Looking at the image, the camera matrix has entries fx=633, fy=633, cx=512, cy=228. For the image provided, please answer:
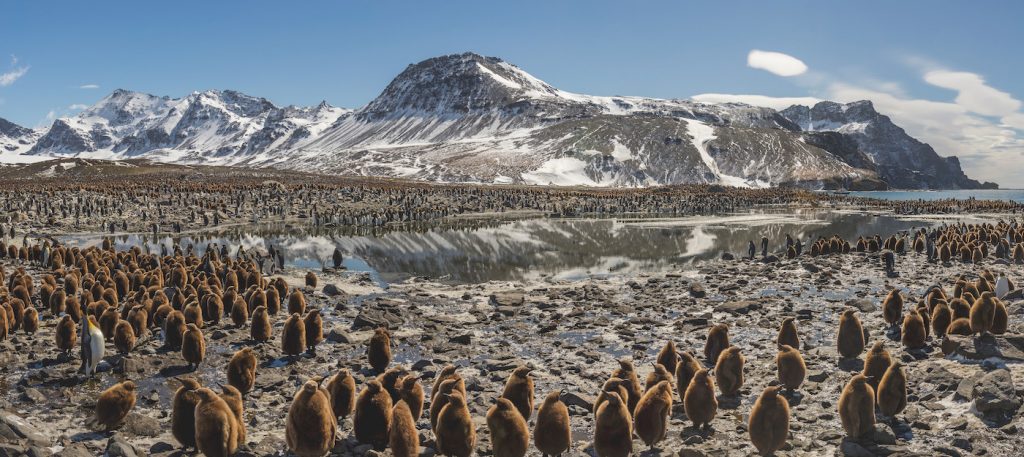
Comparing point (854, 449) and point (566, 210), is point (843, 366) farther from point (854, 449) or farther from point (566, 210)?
point (566, 210)

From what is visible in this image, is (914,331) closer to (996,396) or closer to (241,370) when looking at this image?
(996,396)

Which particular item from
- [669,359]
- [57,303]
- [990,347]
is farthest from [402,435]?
[57,303]

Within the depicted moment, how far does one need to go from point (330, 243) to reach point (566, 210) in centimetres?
3884

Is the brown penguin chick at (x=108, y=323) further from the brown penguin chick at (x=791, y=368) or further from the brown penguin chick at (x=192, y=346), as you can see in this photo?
the brown penguin chick at (x=791, y=368)

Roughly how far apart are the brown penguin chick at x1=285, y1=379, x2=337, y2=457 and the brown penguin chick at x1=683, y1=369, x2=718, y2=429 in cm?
576

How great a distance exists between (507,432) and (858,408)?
537cm

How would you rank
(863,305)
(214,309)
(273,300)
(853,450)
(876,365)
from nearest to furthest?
1. (853,450)
2. (876,365)
3. (214,309)
4. (273,300)
5. (863,305)

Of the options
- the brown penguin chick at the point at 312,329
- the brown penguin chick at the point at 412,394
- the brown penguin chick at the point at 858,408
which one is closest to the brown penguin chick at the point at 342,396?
the brown penguin chick at the point at 412,394

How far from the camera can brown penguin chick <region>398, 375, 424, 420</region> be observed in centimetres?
1023

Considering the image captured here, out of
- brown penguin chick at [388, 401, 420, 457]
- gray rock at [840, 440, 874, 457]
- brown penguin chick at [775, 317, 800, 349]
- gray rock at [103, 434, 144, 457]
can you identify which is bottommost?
gray rock at [840, 440, 874, 457]

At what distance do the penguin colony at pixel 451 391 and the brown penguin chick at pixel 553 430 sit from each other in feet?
0.05

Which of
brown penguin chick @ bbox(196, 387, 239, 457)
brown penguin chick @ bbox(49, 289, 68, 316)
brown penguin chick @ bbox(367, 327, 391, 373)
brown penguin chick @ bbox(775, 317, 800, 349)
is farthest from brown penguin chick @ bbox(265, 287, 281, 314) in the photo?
brown penguin chick @ bbox(775, 317, 800, 349)

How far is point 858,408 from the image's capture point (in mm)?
9609

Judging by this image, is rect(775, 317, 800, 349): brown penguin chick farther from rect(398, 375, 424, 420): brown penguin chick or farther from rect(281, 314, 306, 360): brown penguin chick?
rect(281, 314, 306, 360): brown penguin chick
